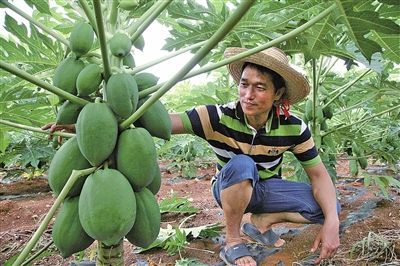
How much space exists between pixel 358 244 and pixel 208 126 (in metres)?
0.96

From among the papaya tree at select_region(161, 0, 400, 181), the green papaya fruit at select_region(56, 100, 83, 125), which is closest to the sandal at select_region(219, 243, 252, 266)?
the papaya tree at select_region(161, 0, 400, 181)

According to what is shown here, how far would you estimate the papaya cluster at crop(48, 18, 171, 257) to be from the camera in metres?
1.10

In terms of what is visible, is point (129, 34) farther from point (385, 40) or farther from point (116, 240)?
point (385, 40)

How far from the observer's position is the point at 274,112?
235 cm

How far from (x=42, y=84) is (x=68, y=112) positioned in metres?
0.19

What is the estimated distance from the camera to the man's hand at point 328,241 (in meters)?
2.09

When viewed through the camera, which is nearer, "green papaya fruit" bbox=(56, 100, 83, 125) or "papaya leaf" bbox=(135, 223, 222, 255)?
"green papaya fruit" bbox=(56, 100, 83, 125)

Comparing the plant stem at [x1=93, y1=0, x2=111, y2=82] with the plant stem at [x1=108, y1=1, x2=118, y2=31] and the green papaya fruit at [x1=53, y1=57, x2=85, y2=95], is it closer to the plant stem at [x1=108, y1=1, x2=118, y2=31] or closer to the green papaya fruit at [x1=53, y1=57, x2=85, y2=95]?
the green papaya fruit at [x1=53, y1=57, x2=85, y2=95]

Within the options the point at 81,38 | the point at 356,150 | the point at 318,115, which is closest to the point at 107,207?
the point at 81,38

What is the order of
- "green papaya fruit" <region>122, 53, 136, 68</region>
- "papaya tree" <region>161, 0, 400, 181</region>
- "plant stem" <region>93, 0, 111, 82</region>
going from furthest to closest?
"green papaya fruit" <region>122, 53, 136, 68</region> → "papaya tree" <region>161, 0, 400, 181</region> → "plant stem" <region>93, 0, 111, 82</region>

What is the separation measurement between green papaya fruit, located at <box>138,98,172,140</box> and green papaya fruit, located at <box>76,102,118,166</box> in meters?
0.15

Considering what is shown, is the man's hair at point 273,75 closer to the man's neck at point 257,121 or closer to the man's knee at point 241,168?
the man's neck at point 257,121

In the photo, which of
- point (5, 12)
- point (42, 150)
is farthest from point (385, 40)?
point (42, 150)

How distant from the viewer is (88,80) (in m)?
1.25
